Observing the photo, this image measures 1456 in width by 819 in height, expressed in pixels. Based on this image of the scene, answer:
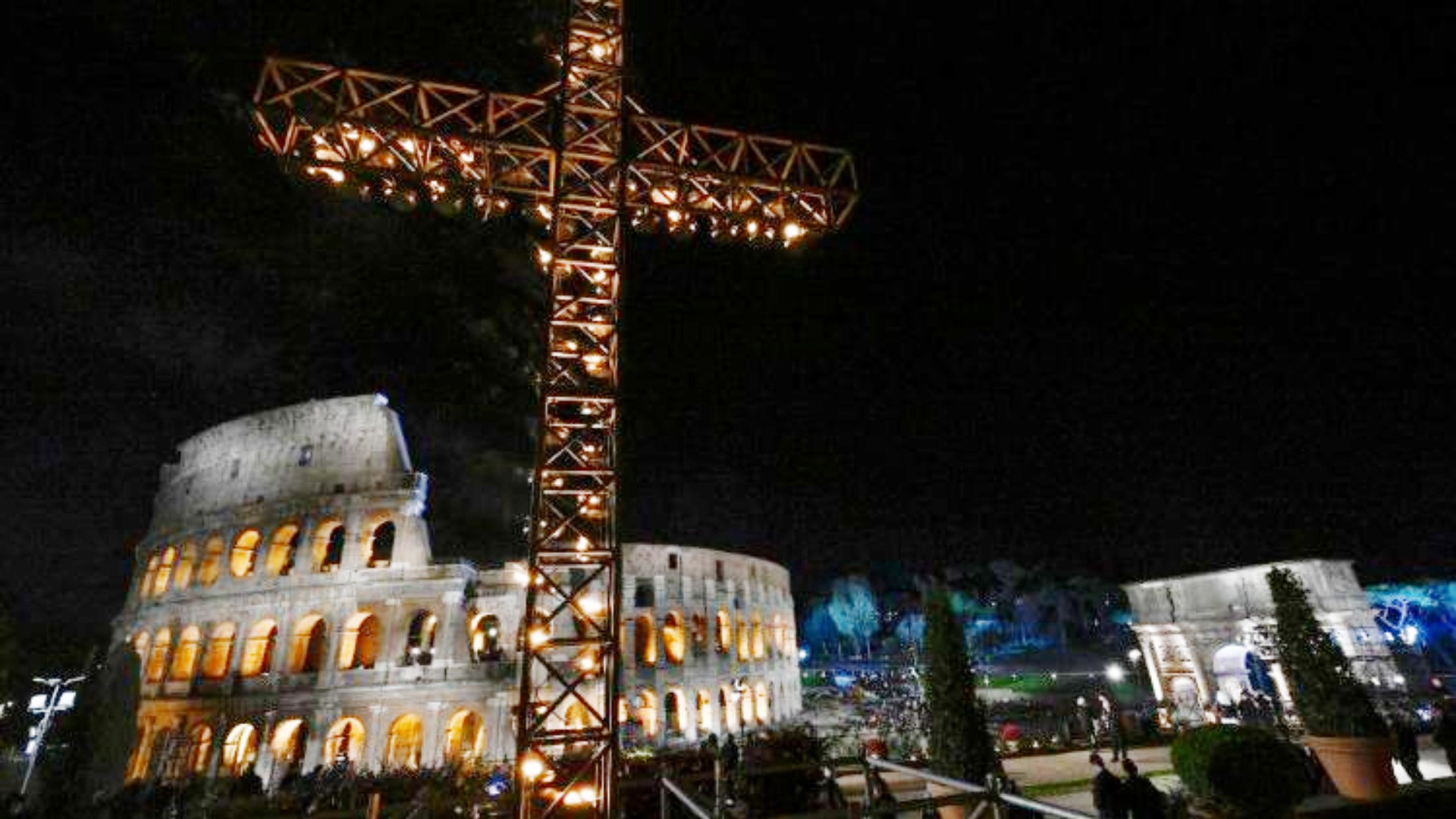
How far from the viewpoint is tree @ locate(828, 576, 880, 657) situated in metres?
93.2

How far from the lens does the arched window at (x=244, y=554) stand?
95.4ft

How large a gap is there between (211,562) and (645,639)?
21.2 m

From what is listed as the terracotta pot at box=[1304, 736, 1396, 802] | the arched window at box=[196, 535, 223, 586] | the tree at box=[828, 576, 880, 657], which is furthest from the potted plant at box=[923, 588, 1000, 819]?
the tree at box=[828, 576, 880, 657]

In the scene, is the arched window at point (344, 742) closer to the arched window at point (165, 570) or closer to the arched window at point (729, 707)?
the arched window at point (165, 570)

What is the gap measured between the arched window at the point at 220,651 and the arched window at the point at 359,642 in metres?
4.83

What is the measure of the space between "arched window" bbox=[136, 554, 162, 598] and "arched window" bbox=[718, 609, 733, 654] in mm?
28320

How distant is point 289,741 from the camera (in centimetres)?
2641

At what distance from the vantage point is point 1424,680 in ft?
93.7

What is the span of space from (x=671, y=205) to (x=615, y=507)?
5762mm

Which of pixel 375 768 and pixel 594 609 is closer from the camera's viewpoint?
pixel 375 768

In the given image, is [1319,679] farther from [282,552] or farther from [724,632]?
[282,552]

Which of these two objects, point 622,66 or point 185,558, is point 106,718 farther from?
point 622,66

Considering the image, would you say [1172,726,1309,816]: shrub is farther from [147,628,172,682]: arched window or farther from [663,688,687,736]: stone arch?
[147,628,172,682]: arched window

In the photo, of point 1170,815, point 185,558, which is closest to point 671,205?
point 1170,815
